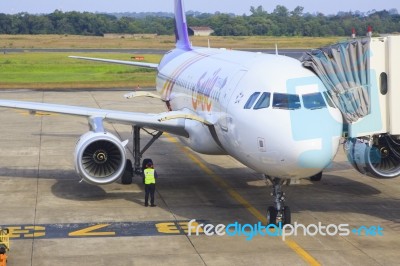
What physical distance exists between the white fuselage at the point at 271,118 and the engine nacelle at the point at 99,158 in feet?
7.83

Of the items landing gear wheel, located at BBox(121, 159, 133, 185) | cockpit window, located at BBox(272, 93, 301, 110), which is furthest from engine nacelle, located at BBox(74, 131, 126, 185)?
cockpit window, located at BBox(272, 93, 301, 110)

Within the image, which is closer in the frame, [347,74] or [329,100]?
[329,100]

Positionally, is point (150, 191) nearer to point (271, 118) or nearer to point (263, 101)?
point (263, 101)

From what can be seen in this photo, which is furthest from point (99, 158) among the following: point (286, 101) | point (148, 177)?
point (286, 101)

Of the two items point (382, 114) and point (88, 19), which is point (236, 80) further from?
point (88, 19)

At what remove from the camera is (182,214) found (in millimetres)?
21078

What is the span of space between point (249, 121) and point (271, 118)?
72cm

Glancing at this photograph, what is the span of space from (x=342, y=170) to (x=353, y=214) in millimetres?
7110

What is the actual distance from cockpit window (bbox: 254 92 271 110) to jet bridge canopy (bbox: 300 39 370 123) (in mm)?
1373

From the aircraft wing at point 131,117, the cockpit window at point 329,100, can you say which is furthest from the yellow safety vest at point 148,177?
the cockpit window at point 329,100

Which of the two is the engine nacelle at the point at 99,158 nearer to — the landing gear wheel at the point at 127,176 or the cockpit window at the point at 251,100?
the landing gear wheel at the point at 127,176

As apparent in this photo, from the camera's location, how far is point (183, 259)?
668 inches

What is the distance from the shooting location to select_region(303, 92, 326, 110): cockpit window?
1781 cm

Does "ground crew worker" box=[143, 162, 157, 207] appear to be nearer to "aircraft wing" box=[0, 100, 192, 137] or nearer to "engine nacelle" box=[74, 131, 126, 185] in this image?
"engine nacelle" box=[74, 131, 126, 185]
